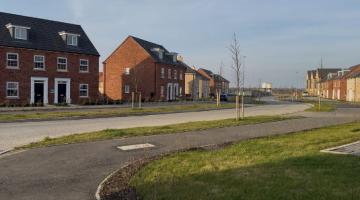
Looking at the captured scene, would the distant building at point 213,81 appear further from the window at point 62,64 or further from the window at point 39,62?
the window at point 39,62

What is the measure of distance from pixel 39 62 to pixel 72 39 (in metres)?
5.25

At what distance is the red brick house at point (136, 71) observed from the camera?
2319 inches

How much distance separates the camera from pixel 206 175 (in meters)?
7.71

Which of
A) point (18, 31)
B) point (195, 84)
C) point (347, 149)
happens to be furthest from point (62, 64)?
point (195, 84)

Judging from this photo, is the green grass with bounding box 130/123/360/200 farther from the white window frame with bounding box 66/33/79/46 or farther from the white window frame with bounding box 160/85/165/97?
the white window frame with bounding box 160/85/165/97

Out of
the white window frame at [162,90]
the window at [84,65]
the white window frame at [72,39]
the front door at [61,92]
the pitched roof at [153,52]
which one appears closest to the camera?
the front door at [61,92]

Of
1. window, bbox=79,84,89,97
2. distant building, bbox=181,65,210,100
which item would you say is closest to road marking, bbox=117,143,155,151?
window, bbox=79,84,89,97

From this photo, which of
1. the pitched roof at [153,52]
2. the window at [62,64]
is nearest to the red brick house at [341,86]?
the pitched roof at [153,52]

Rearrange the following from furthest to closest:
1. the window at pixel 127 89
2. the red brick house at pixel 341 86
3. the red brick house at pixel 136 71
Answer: the red brick house at pixel 341 86 → the red brick house at pixel 136 71 → the window at pixel 127 89

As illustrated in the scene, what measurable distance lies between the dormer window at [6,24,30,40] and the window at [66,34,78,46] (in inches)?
194

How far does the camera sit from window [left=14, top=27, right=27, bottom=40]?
3834cm

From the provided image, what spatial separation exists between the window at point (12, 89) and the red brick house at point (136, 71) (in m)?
20.6

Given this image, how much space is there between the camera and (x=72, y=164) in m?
9.41

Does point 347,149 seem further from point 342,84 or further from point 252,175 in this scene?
point 342,84
